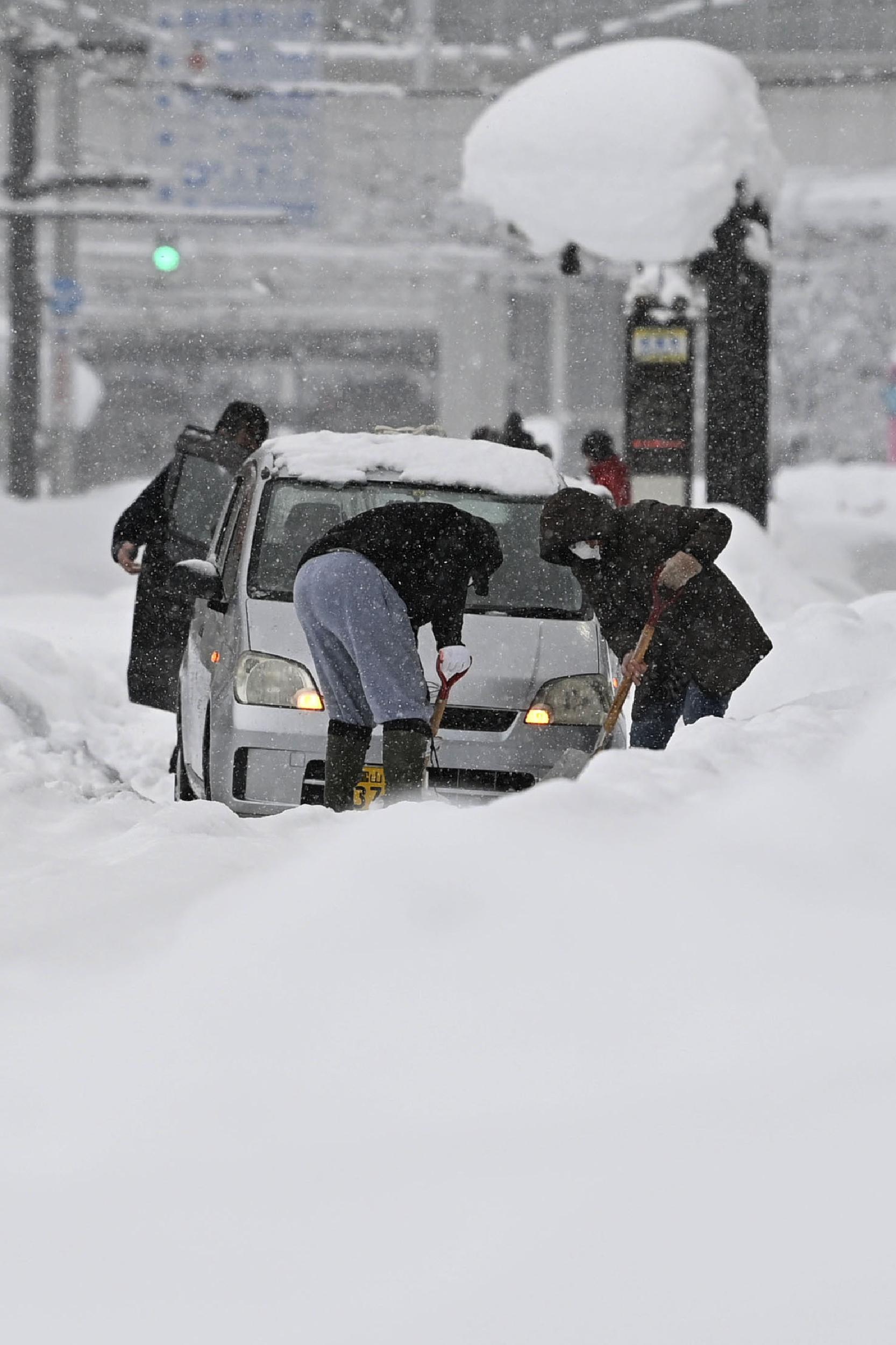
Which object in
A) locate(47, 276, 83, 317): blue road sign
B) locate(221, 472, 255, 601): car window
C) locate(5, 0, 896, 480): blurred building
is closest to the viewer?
locate(221, 472, 255, 601): car window

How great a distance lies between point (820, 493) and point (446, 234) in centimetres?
1170

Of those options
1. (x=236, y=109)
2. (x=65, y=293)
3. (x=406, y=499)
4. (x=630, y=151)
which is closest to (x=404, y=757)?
(x=406, y=499)

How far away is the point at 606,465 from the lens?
13750 millimetres

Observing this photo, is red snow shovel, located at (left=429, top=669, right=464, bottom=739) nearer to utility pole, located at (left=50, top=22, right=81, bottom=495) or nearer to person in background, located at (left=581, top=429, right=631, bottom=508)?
person in background, located at (left=581, top=429, right=631, bottom=508)

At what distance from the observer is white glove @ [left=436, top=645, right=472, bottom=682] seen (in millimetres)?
5551

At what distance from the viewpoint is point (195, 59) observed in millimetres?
20281

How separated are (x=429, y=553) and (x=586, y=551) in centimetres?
59

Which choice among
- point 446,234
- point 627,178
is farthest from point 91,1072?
point 446,234

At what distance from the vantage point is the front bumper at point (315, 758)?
6.02 m

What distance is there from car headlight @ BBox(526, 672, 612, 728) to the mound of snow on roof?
9.70 meters

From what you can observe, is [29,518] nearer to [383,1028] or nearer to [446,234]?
[446,234]

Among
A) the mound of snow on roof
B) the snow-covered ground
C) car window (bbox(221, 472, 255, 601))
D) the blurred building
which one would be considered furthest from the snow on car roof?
the blurred building

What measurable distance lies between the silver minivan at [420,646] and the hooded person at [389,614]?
31 cm

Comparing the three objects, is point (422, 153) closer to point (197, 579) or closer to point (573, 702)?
point (197, 579)
